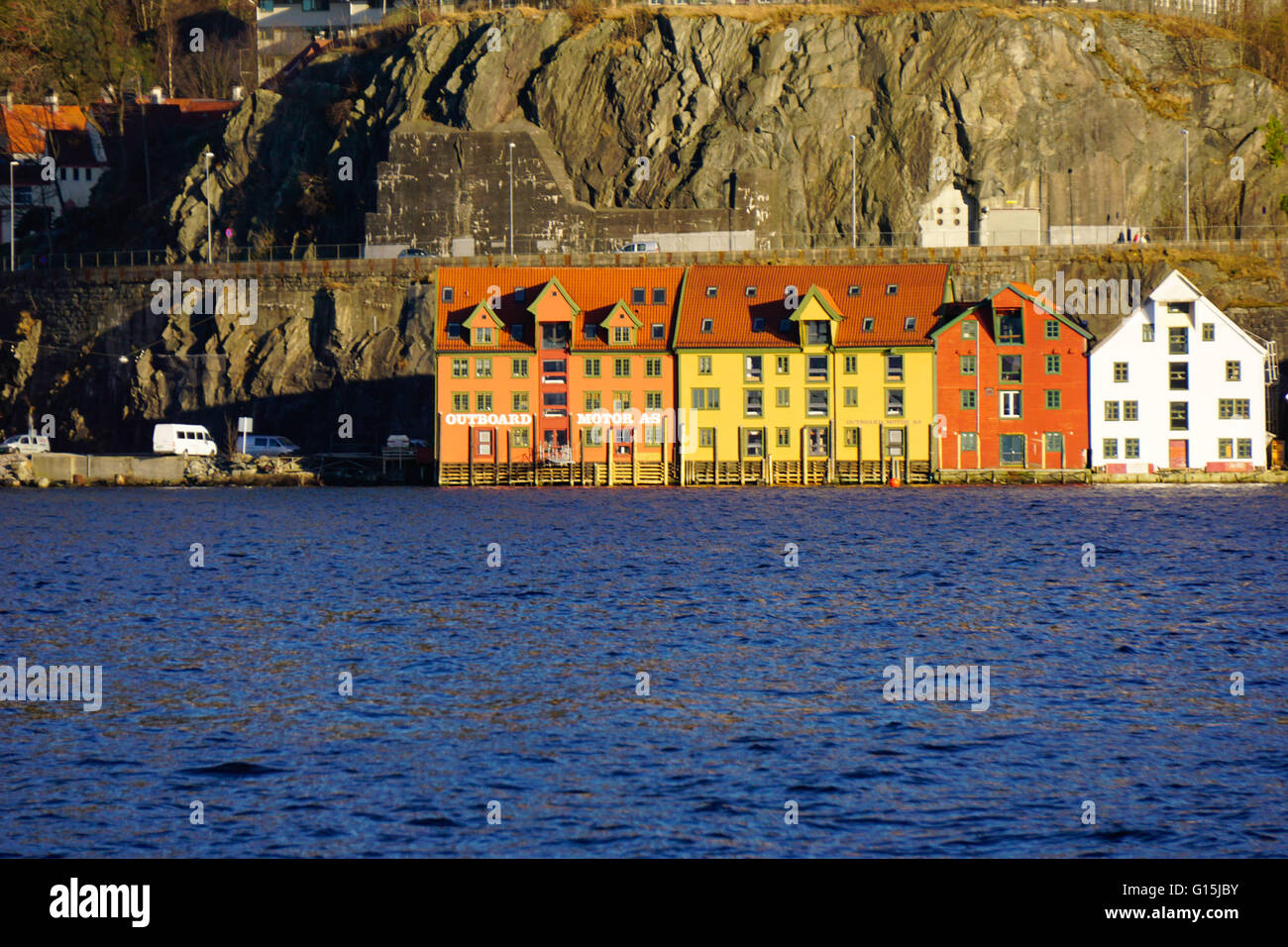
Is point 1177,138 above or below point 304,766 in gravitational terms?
above

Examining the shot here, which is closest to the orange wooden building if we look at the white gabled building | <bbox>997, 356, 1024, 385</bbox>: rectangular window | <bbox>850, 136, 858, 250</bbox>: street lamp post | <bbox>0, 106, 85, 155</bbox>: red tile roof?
<bbox>997, 356, 1024, 385</bbox>: rectangular window

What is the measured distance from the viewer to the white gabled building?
9006 cm

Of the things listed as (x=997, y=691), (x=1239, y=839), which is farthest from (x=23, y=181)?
(x=1239, y=839)

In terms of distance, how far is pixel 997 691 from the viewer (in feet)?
104

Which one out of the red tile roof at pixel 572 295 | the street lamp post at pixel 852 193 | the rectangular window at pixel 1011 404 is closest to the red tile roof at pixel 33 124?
the red tile roof at pixel 572 295

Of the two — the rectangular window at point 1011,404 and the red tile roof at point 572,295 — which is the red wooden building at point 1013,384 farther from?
the red tile roof at point 572,295

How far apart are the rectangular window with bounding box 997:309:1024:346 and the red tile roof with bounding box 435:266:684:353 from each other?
59.9 ft

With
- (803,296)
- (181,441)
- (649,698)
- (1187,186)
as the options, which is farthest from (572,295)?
(649,698)

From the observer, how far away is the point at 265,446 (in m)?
101

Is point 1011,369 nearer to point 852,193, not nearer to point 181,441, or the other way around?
point 852,193

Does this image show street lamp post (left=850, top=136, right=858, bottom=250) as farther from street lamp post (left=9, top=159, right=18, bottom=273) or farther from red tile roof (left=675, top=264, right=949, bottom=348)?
street lamp post (left=9, top=159, right=18, bottom=273)

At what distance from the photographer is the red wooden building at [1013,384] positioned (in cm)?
9069
